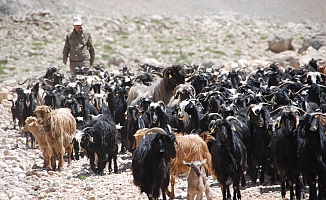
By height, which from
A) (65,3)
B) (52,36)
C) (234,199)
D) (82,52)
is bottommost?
(234,199)

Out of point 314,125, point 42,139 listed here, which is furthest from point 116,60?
point 314,125

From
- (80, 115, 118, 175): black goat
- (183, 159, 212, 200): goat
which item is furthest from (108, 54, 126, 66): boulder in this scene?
(183, 159, 212, 200): goat

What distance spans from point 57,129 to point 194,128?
8.73 ft

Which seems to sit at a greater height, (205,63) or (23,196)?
(205,63)

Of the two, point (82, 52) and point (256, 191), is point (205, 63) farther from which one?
point (256, 191)

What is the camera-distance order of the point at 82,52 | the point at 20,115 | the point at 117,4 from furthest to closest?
the point at 117,4 → the point at 82,52 → the point at 20,115

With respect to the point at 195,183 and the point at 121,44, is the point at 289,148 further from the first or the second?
the point at 121,44

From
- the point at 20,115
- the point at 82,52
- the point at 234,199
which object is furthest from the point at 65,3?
the point at 234,199

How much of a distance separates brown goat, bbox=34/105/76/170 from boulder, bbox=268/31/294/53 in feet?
61.2

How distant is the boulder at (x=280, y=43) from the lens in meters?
28.2

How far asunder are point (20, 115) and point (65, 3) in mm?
23253

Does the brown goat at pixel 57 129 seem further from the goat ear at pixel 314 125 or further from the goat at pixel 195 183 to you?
the goat ear at pixel 314 125

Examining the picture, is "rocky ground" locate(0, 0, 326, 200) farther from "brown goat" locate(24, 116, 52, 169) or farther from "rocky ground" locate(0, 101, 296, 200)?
"brown goat" locate(24, 116, 52, 169)

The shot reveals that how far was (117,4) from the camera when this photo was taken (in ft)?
148
